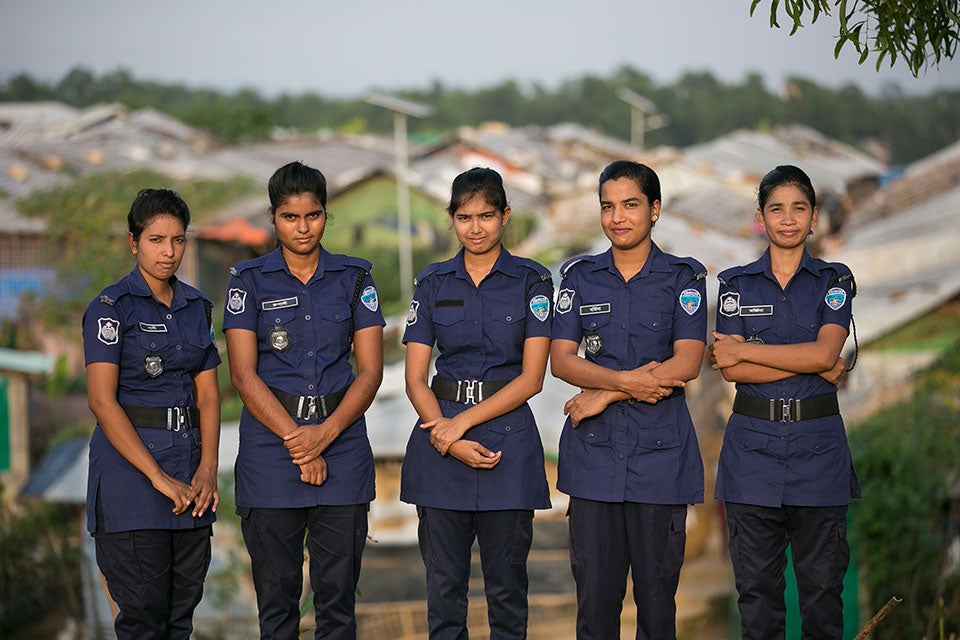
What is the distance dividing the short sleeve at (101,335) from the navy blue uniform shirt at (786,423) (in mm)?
2082

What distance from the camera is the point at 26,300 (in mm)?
19547

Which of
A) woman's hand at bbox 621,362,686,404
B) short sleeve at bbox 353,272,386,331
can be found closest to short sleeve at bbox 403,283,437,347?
short sleeve at bbox 353,272,386,331

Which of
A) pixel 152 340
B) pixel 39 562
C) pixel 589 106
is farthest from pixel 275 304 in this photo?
pixel 589 106

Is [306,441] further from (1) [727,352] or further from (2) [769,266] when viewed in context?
(2) [769,266]

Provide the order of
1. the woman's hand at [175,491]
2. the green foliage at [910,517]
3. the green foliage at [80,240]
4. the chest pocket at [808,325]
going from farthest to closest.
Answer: the green foliage at [80,240]
the green foliage at [910,517]
the chest pocket at [808,325]
the woman's hand at [175,491]

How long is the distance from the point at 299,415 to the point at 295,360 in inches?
7.5

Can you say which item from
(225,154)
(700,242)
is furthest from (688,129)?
(700,242)

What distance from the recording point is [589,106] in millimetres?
80562

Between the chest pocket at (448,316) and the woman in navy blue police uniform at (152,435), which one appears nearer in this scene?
the woman in navy blue police uniform at (152,435)

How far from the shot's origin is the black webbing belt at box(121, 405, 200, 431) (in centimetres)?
373

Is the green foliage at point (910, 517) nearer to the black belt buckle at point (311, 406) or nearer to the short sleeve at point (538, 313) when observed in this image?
the short sleeve at point (538, 313)

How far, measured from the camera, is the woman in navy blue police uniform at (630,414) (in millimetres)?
3721

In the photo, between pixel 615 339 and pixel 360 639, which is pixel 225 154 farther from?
pixel 615 339

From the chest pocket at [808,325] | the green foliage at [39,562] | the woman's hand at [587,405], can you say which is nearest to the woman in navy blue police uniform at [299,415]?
the woman's hand at [587,405]
